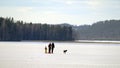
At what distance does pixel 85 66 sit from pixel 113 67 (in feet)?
8.56

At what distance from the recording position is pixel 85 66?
124ft

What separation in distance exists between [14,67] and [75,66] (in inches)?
218

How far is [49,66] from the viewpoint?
120 ft

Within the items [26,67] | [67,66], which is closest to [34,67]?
[26,67]

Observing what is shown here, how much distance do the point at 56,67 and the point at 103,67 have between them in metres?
4.06

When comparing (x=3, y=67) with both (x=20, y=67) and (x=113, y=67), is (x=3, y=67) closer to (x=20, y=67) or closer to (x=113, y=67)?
(x=20, y=67)

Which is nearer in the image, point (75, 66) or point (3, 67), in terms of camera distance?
point (3, 67)

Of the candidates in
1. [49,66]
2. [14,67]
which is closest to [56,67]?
[49,66]

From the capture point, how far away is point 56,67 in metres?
35.8

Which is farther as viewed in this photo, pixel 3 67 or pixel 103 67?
pixel 103 67

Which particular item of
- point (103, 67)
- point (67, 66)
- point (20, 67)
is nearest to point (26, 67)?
point (20, 67)

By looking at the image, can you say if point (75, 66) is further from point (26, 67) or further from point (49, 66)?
point (26, 67)

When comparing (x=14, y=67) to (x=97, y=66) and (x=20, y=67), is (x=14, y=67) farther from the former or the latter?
(x=97, y=66)

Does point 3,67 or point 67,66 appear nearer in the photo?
point 3,67
